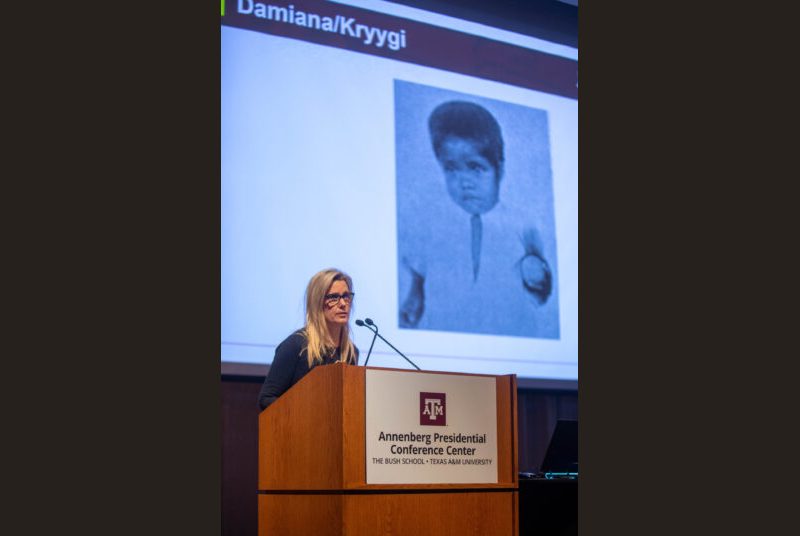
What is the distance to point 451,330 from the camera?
566 cm

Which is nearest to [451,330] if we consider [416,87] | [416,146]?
[416,146]

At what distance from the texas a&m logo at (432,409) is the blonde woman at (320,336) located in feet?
2.69

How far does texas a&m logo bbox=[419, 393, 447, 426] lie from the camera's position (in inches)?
127

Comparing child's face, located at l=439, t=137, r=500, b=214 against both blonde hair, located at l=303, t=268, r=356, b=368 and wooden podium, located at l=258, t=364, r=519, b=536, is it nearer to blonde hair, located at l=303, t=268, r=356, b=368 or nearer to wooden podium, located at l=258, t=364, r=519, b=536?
blonde hair, located at l=303, t=268, r=356, b=368

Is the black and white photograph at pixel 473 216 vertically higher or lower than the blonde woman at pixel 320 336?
higher

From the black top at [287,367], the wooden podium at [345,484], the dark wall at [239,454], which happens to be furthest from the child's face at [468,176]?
the wooden podium at [345,484]

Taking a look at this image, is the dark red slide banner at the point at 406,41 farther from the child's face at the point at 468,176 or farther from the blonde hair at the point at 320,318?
the blonde hair at the point at 320,318

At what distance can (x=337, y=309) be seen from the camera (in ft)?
13.4

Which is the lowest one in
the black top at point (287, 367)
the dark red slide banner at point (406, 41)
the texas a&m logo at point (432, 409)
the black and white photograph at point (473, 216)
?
the texas a&m logo at point (432, 409)

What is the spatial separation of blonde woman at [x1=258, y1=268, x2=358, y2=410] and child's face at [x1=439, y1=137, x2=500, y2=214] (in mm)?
1869

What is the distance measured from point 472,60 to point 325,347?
279cm

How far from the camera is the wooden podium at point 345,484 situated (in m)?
3.09

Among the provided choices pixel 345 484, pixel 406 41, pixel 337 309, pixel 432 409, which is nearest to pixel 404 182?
pixel 406 41

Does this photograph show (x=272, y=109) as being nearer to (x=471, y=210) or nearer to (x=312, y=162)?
(x=312, y=162)
